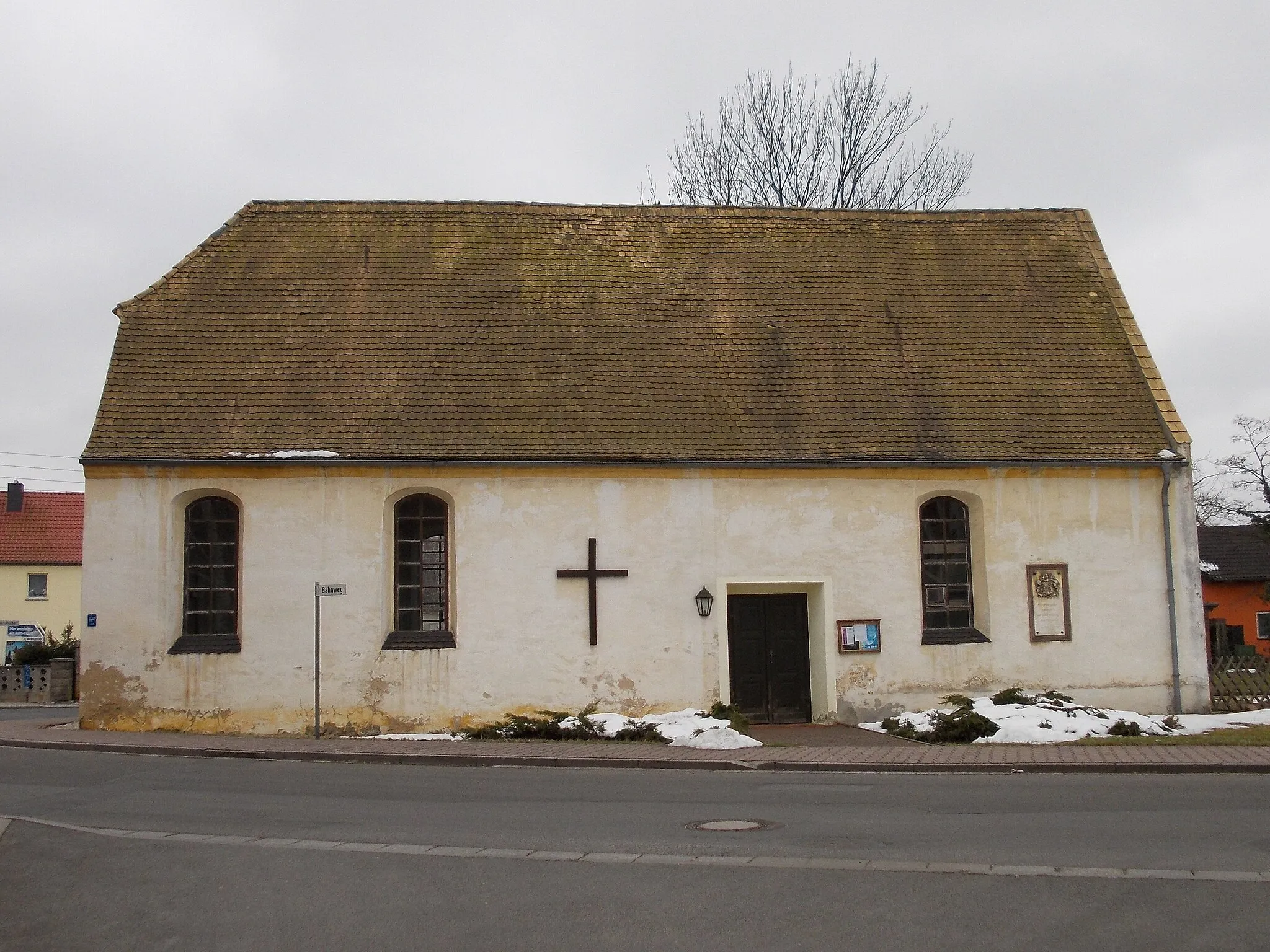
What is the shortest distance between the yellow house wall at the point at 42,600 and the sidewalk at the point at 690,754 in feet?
125

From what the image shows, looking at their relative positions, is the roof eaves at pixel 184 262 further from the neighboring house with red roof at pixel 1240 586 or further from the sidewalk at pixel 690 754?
the neighboring house with red roof at pixel 1240 586

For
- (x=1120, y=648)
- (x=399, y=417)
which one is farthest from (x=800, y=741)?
(x=399, y=417)

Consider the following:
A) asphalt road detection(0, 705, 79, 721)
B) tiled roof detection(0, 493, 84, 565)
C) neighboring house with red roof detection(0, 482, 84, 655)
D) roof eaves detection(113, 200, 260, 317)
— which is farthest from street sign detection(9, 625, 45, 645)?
roof eaves detection(113, 200, 260, 317)

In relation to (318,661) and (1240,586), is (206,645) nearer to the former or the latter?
(318,661)

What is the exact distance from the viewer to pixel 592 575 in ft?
66.4

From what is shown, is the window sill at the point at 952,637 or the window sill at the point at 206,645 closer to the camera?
the window sill at the point at 206,645

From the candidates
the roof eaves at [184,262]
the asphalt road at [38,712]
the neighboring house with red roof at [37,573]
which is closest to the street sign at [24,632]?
the neighboring house with red roof at [37,573]

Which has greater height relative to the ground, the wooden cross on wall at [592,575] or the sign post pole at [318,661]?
the wooden cross on wall at [592,575]

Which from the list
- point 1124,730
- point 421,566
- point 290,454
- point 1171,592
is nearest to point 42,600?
point 290,454

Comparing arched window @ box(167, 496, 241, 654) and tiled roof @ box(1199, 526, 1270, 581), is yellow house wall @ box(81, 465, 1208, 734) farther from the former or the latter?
tiled roof @ box(1199, 526, 1270, 581)

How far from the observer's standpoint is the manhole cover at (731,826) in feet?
35.2

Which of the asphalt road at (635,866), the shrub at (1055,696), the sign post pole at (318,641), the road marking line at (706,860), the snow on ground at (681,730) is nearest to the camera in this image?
the asphalt road at (635,866)

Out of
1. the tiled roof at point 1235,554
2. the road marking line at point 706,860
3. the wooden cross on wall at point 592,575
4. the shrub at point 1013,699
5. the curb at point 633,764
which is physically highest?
the tiled roof at point 1235,554

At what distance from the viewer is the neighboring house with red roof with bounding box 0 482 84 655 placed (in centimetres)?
5403
